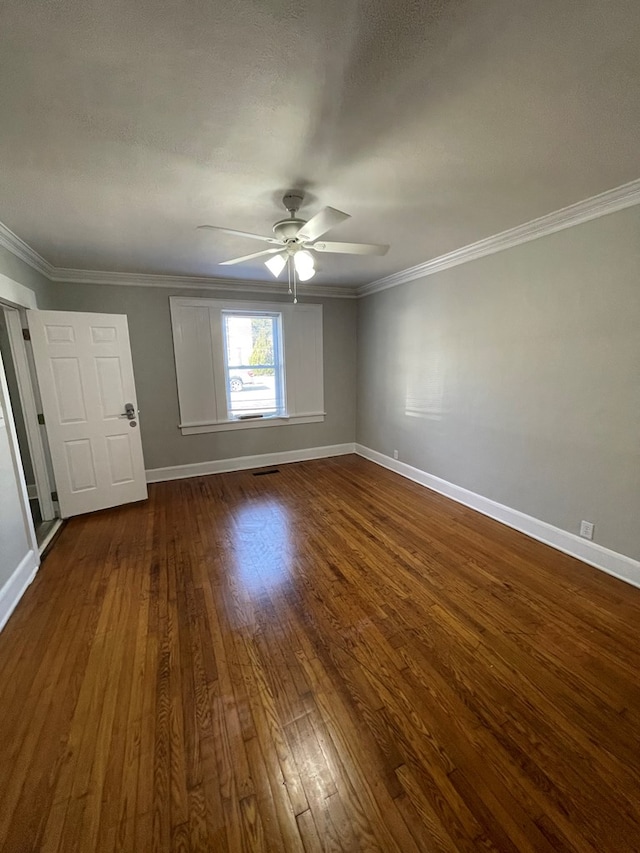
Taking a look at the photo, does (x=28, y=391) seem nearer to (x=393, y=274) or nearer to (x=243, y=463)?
(x=243, y=463)

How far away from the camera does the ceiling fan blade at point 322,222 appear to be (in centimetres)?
178

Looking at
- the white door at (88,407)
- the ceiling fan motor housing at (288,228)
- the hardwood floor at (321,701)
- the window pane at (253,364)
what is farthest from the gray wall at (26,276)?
the hardwood floor at (321,701)

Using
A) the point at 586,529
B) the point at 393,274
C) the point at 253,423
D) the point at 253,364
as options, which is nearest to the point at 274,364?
the point at 253,364

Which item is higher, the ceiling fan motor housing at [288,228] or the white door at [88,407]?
the ceiling fan motor housing at [288,228]

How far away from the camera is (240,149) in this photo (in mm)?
1653

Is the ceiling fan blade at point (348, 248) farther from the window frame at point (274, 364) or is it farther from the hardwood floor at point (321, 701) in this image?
the window frame at point (274, 364)

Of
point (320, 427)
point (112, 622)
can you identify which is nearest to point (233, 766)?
point (112, 622)

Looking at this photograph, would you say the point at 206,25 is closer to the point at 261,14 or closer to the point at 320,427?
the point at 261,14

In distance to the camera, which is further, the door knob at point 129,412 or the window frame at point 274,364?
the window frame at point 274,364

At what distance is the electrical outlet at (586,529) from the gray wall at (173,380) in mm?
3413

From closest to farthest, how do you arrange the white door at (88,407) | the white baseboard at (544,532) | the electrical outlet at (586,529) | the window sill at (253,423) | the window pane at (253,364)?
the white baseboard at (544,532), the electrical outlet at (586,529), the white door at (88,407), the window sill at (253,423), the window pane at (253,364)

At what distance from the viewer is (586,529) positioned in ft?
8.43

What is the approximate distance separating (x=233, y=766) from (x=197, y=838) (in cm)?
22

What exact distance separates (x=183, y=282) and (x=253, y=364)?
131cm
